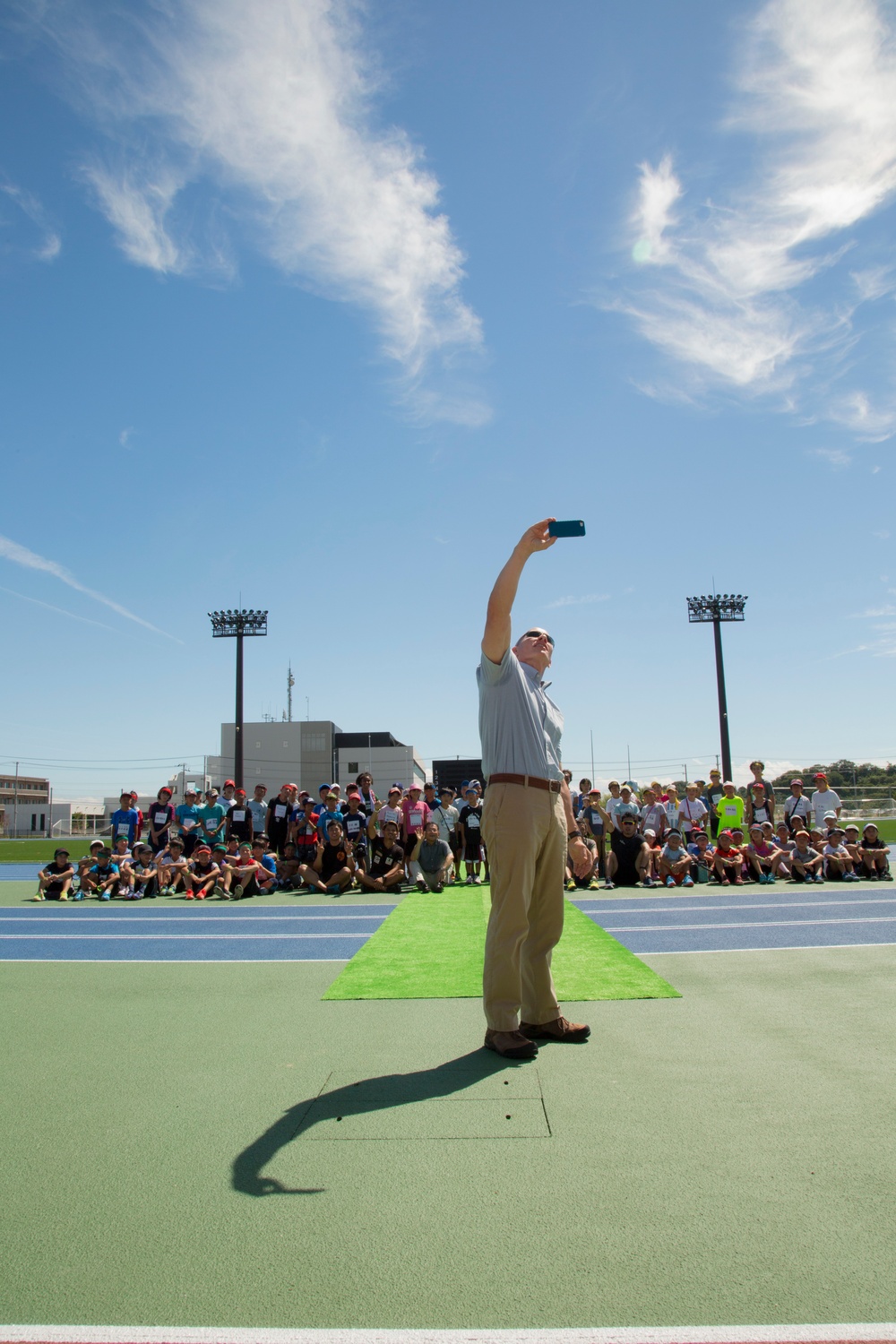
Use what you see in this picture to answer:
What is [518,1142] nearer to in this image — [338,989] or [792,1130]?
[792,1130]

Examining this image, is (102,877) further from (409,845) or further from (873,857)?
(873,857)

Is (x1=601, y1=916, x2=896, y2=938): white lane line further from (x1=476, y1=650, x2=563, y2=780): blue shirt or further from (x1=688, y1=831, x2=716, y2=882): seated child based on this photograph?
(x1=688, y1=831, x2=716, y2=882): seated child

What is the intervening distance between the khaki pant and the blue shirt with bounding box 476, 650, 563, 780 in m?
0.11

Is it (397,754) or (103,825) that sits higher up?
(397,754)

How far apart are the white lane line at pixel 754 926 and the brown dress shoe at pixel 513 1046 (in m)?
4.60

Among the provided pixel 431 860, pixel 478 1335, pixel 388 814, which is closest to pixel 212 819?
pixel 388 814

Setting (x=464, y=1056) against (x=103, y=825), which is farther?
(x=103, y=825)

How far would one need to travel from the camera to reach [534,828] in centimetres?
403

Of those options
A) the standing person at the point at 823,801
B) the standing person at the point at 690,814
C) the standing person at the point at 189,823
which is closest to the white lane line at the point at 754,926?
the standing person at the point at 823,801

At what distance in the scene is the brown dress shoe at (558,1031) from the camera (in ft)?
13.8

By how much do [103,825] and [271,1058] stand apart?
5460 cm

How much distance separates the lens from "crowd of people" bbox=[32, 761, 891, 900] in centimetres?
1331

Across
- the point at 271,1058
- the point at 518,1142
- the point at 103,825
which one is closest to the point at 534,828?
the point at 518,1142

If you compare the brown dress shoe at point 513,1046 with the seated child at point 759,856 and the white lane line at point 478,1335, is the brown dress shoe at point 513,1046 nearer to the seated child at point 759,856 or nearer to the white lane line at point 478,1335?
the white lane line at point 478,1335
